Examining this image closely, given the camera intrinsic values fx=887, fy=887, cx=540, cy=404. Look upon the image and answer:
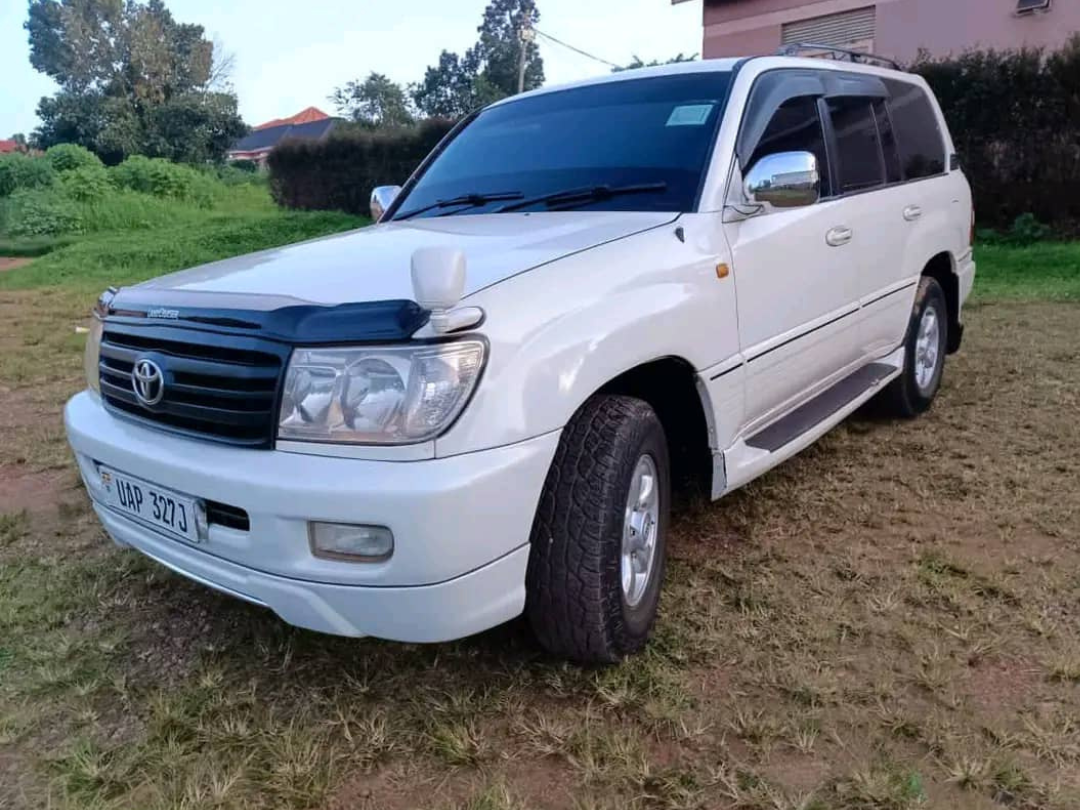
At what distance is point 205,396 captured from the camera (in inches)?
87.0

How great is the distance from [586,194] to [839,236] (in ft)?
3.73

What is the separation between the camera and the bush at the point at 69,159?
23875mm

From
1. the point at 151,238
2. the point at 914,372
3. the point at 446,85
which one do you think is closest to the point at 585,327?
the point at 914,372

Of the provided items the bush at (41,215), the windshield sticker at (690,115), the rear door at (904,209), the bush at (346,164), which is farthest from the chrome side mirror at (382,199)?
the bush at (41,215)

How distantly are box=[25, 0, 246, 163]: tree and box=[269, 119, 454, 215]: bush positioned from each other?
58.4 ft

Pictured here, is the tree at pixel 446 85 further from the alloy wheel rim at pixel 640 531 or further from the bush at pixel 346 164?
the alloy wheel rim at pixel 640 531

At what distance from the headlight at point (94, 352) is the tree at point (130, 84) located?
1433 inches

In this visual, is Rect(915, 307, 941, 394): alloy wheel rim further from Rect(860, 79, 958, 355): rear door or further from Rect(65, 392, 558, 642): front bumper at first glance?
Rect(65, 392, 558, 642): front bumper

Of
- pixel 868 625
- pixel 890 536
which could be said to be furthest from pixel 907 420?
pixel 868 625

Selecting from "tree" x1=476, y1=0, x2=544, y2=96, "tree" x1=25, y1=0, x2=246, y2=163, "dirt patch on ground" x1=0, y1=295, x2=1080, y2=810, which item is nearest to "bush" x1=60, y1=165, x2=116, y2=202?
"tree" x1=25, y1=0, x2=246, y2=163

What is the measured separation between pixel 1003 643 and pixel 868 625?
0.37 m

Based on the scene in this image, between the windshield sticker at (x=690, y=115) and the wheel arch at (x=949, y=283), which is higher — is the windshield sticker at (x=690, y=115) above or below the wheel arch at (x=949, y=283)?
above

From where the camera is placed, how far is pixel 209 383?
7.23 feet

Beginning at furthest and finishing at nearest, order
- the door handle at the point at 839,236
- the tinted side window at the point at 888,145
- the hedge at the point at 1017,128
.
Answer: the hedge at the point at 1017,128 < the tinted side window at the point at 888,145 < the door handle at the point at 839,236
